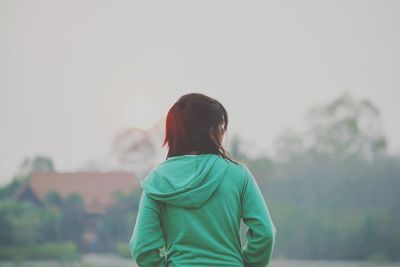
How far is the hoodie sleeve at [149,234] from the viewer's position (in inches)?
75.6

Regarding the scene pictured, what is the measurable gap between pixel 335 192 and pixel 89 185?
7945mm

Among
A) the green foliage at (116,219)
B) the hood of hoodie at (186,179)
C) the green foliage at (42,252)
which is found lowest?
the green foliage at (42,252)

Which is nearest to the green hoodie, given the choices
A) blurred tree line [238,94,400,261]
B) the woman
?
the woman

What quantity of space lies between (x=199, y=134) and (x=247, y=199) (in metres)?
0.17

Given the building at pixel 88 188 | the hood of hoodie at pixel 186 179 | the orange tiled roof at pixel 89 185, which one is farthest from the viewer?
the orange tiled roof at pixel 89 185

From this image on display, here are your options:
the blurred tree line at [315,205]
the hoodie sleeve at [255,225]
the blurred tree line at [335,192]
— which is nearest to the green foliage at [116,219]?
the blurred tree line at [315,205]

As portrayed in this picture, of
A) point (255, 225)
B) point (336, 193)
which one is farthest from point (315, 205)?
point (255, 225)

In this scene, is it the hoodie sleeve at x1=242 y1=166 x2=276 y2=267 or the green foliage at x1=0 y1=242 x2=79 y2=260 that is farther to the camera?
the green foliage at x1=0 y1=242 x2=79 y2=260

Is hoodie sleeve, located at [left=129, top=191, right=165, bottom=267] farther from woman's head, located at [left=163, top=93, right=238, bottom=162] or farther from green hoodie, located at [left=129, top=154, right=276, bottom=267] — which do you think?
woman's head, located at [left=163, top=93, right=238, bottom=162]

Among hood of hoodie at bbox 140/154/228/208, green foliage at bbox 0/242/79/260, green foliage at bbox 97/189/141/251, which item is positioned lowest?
green foliage at bbox 0/242/79/260

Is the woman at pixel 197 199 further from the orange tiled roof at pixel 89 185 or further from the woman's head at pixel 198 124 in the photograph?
the orange tiled roof at pixel 89 185

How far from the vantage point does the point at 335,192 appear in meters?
28.3

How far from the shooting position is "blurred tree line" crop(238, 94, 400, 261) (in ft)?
88.2

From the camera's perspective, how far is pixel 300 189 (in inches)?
1089
